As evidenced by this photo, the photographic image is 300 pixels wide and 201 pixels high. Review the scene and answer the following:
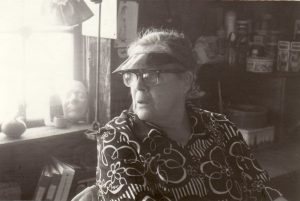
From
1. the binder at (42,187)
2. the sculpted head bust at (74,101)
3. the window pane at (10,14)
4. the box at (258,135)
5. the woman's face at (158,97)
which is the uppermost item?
the window pane at (10,14)

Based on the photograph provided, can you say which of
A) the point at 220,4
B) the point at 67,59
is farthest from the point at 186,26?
the point at 67,59

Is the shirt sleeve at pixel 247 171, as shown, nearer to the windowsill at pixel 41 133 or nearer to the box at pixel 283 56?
the windowsill at pixel 41 133

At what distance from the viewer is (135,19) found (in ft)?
7.71

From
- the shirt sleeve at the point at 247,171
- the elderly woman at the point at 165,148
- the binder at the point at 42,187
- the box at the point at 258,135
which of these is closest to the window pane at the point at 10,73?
the binder at the point at 42,187

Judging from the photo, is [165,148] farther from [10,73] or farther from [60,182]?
[10,73]

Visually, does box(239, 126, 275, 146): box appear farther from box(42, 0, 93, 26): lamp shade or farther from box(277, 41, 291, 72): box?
box(42, 0, 93, 26): lamp shade

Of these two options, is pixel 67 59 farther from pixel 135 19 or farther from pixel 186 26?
pixel 186 26

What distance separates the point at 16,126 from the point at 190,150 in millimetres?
759

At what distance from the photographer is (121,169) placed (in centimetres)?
154

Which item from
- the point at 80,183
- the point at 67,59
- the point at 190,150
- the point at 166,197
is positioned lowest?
the point at 80,183

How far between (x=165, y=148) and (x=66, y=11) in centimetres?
83

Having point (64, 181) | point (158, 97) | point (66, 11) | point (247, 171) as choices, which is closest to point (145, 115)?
point (158, 97)

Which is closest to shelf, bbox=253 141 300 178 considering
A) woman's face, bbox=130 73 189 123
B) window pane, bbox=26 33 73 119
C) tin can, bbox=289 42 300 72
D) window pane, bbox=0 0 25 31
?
tin can, bbox=289 42 300 72

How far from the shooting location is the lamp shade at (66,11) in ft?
7.07
